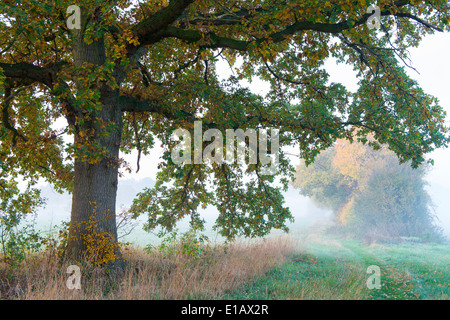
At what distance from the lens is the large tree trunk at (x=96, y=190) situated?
7766 millimetres

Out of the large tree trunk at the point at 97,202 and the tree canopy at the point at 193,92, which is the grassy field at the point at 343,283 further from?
the large tree trunk at the point at 97,202

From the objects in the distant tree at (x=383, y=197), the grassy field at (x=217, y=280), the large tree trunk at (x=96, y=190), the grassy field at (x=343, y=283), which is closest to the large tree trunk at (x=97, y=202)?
the large tree trunk at (x=96, y=190)

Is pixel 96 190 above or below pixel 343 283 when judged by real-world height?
above

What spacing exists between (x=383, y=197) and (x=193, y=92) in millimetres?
26153

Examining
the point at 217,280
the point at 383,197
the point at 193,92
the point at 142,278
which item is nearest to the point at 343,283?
the point at 217,280

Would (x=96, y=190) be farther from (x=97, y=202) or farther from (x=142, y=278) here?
(x=142, y=278)

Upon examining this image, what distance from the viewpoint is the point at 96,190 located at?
8234 millimetres

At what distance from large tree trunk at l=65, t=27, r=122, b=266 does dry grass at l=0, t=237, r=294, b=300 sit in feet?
1.66

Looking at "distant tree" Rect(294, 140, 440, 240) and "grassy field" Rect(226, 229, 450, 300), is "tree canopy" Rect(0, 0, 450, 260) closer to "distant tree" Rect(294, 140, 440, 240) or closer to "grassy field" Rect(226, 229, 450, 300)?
"grassy field" Rect(226, 229, 450, 300)

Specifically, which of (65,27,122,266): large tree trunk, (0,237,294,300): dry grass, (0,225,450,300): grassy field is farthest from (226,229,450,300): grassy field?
(65,27,122,266): large tree trunk

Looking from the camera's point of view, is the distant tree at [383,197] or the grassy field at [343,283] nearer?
the grassy field at [343,283]

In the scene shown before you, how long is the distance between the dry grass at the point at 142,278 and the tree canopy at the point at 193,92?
1036mm
